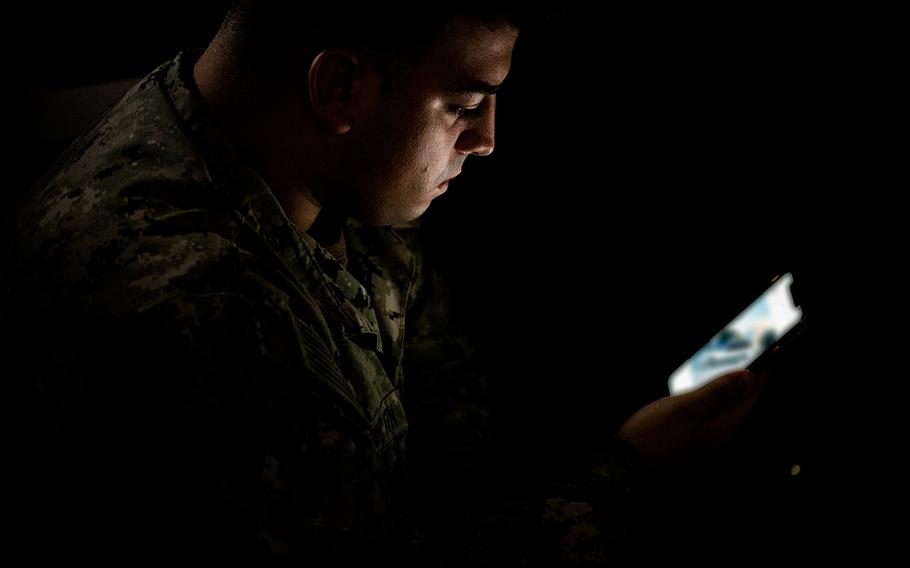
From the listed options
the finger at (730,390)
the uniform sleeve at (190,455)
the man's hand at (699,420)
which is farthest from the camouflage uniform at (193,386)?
the finger at (730,390)

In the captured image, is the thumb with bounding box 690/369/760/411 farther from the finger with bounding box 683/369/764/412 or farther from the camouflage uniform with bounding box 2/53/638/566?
the camouflage uniform with bounding box 2/53/638/566

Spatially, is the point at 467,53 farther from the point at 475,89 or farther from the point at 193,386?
the point at 193,386

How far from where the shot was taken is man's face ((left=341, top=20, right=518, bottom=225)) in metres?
1.19

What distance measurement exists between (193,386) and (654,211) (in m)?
1.19

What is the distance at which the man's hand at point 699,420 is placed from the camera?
132 centimetres

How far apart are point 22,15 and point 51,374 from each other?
58.5 inches

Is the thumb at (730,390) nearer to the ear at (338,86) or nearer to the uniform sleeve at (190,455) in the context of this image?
the uniform sleeve at (190,455)

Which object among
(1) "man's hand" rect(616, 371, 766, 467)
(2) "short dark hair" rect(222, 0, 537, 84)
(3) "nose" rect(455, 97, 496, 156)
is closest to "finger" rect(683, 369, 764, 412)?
(1) "man's hand" rect(616, 371, 766, 467)

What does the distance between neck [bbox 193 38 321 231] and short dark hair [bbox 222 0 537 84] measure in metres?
0.05

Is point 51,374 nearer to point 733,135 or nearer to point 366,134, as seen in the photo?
point 366,134

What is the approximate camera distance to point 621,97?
1624 mm

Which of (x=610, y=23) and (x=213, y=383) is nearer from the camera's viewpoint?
(x=213, y=383)

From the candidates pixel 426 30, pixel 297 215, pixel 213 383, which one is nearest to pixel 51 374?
pixel 213 383

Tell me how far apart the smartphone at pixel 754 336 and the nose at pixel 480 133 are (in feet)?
2.20
